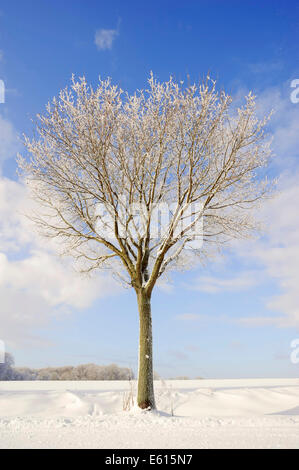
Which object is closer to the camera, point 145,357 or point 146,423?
point 146,423

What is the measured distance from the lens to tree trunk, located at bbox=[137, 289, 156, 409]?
37.1ft

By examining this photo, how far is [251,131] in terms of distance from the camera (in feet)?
41.8

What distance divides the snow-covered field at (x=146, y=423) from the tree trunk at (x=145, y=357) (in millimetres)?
412

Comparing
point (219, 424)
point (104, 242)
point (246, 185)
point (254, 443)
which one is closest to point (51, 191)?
point (104, 242)

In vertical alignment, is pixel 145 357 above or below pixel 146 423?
above

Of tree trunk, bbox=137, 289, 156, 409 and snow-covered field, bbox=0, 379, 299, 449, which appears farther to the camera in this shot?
tree trunk, bbox=137, 289, 156, 409

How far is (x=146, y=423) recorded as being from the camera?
8.37 meters

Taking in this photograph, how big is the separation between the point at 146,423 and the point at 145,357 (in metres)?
3.23

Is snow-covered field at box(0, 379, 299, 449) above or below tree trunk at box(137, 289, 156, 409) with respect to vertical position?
below

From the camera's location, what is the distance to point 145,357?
1157 cm

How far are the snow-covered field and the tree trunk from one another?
1.35ft
